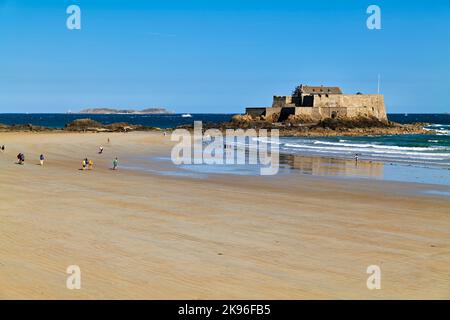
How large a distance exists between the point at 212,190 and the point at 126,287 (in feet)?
34.5

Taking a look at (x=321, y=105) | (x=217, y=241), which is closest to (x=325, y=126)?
(x=321, y=105)

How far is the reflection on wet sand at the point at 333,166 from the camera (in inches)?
995

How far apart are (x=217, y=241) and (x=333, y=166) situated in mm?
18833

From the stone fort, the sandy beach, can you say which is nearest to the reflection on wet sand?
the sandy beach

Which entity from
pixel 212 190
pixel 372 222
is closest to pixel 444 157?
pixel 212 190

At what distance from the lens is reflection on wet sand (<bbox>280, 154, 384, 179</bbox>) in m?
25.3

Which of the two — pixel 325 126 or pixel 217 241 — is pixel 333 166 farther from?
pixel 325 126

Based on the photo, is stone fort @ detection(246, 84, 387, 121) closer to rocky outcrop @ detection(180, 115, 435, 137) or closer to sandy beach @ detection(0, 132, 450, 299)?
rocky outcrop @ detection(180, 115, 435, 137)

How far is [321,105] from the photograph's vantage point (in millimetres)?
77562

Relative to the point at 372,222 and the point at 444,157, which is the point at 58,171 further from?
the point at 444,157

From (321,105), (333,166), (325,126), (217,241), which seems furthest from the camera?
(321,105)

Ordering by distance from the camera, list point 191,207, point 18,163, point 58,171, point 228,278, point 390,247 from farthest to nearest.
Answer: point 18,163 → point 58,171 → point 191,207 → point 390,247 → point 228,278

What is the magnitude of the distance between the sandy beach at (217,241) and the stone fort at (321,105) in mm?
58476

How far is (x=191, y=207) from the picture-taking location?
578 inches
